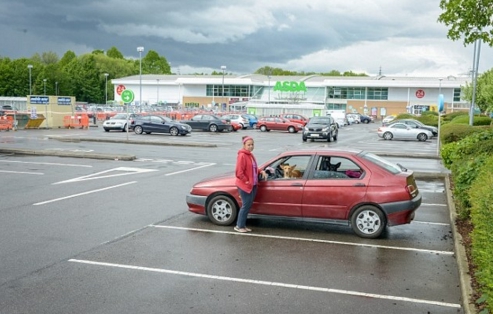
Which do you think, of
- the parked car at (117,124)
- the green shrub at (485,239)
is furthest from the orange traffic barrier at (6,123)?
the green shrub at (485,239)

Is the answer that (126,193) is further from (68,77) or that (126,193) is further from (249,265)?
(68,77)

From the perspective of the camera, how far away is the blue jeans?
890cm

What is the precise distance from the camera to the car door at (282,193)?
9047 mm

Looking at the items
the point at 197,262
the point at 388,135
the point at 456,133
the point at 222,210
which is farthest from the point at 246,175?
the point at 388,135

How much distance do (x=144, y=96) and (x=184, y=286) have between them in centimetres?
11316

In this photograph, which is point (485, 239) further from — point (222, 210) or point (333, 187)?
point (222, 210)

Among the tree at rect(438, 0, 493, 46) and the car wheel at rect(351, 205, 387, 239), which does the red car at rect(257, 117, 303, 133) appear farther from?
the car wheel at rect(351, 205, 387, 239)

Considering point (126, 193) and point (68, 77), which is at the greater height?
point (68, 77)

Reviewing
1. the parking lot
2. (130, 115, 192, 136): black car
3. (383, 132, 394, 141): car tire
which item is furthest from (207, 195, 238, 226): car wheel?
(383, 132, 394, 141): car tire

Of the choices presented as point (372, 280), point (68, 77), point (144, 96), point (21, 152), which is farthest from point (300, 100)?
point (372, 280)

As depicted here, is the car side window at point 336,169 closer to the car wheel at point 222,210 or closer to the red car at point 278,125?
the car wheel at point 222,210

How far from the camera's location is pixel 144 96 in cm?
11638

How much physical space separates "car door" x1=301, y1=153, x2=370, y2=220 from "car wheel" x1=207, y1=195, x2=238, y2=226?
133cm

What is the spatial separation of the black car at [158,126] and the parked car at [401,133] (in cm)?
1468
